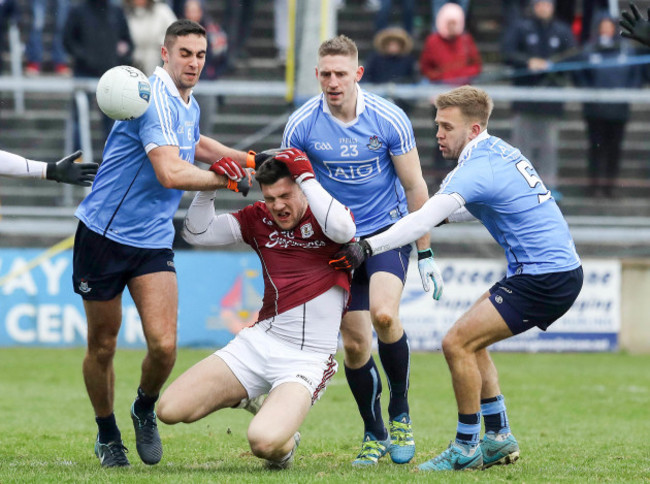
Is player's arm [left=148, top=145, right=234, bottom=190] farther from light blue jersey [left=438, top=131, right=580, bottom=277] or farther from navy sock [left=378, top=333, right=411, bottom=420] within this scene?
navy sock [left=378, top=333, right=411, bottom=420]

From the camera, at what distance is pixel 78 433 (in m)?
8.73

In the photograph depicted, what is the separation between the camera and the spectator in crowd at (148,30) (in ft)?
46.3

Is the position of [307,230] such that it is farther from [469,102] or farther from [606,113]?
[606,113]

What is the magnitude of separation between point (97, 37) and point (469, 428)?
9137 mm

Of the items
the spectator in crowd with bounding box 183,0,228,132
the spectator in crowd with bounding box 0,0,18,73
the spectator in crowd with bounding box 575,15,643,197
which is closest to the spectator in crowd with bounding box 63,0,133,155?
the spectator in crowd with bounding box 183,0,228,132

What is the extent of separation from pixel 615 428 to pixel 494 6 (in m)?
11.0

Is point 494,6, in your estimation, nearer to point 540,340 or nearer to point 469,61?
point 469,61

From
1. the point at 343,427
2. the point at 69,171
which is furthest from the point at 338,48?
the point at 343,427

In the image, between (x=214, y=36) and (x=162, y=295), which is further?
(x=214, y=36)

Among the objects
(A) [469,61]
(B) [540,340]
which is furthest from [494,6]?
(B) [540,340]

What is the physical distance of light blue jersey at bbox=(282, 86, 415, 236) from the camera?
7.51 m

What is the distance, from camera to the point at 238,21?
16984 mm

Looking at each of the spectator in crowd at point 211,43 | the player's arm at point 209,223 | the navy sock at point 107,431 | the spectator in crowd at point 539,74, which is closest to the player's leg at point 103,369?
the navy sock at point 107,431

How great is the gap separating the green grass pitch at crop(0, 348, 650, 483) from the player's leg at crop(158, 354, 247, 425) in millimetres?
350
